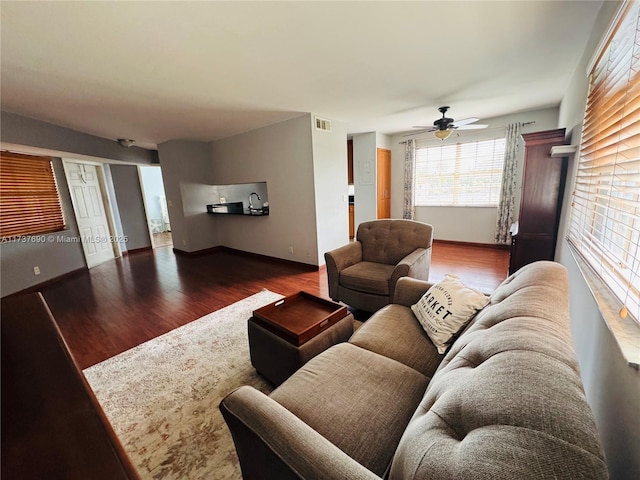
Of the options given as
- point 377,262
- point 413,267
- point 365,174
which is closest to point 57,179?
point 377,262

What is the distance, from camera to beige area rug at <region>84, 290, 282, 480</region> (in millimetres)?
1328

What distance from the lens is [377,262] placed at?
2824 millimetres

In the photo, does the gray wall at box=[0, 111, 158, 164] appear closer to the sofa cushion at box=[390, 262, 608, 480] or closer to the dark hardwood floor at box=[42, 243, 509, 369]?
the dark hardwood floor at box=[42, 243, 509, 369]

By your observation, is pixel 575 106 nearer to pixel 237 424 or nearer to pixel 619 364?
pixel 619 364

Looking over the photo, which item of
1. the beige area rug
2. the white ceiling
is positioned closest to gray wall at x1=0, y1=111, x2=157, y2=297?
the white ceiling

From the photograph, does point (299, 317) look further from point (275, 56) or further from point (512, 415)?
point (275, 56)

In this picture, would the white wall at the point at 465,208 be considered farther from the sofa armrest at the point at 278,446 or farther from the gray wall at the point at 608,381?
the sofa armrest at the point at 278,446

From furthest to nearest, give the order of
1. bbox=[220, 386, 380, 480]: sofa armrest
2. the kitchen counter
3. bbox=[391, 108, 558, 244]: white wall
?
the kitchen counter
bbox=[391, 108, 558, 244]: white wall
bbox=[220, 386, 380, 480]: sofa armrest

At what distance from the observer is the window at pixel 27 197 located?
3434 millimetres

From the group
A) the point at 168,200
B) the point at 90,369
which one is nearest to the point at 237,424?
the point at 90,369

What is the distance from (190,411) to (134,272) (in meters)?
3.74

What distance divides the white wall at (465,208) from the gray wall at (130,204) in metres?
5.81

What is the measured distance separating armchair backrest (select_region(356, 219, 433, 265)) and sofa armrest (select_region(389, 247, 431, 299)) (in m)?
0.12

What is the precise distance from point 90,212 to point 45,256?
1.23 meters
